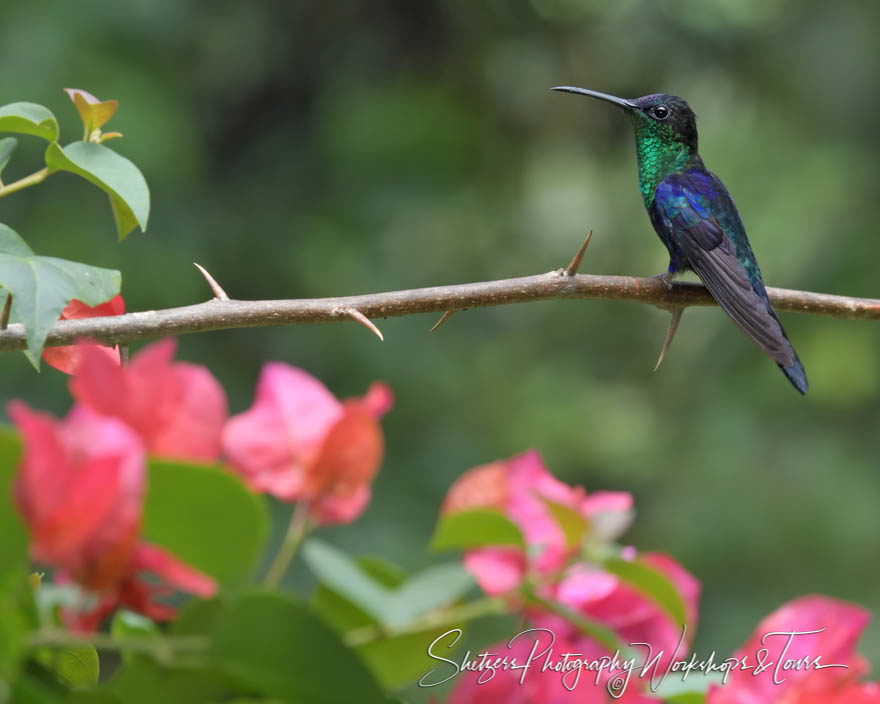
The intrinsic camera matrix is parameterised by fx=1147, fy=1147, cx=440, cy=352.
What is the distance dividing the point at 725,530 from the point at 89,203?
12.1ft

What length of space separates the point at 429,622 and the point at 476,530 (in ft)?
0.13

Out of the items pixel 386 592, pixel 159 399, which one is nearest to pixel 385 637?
pixel 386 592

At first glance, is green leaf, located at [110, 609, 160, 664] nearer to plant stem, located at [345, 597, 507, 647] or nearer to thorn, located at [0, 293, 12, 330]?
plant stem, located at [345, 597, 507, 647]

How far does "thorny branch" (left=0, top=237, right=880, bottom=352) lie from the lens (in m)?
1.09

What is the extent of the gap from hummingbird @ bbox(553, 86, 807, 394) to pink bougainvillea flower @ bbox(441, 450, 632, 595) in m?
1.57

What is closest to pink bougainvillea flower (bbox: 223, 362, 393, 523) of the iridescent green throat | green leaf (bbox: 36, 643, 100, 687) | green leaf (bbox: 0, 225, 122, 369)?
green leaf (bbox: 36, 643, 100, 687)

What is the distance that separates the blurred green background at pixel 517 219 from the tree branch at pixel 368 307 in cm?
386

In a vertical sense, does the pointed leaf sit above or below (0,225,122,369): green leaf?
above

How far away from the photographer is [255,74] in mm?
6250

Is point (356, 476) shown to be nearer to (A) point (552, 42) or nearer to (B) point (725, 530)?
(B) point (725, 530)

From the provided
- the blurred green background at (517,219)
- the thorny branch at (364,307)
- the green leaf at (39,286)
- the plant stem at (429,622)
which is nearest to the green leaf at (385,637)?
the plant stem at (429,622)

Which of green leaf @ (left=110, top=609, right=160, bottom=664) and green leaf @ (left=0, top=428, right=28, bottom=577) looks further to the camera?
green leaf @ (left=110, top=609, right=160, bottom=664)

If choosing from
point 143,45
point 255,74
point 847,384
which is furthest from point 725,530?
point 143,45

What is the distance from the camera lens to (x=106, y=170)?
3.44 ft
